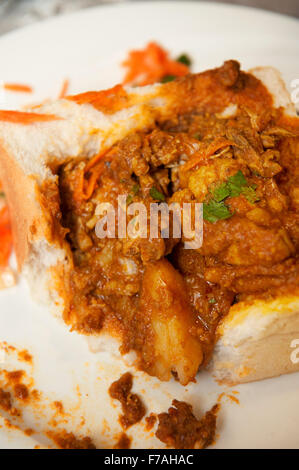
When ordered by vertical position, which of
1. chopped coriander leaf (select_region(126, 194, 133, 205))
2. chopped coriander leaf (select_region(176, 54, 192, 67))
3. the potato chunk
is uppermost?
chopped coriander leaf (select_region(176, 54, 192, 67))

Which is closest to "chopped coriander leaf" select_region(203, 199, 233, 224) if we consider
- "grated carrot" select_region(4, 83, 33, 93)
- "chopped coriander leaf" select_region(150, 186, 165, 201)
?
"chopped coriander leaf" select_region(150, 186, 165, 201)

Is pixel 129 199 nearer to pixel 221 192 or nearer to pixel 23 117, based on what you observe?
pixel 221 192

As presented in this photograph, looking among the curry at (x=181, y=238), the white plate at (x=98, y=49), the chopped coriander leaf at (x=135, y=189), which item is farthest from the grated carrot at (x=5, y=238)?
the chopped coriander leaf at (x=135, y=189)

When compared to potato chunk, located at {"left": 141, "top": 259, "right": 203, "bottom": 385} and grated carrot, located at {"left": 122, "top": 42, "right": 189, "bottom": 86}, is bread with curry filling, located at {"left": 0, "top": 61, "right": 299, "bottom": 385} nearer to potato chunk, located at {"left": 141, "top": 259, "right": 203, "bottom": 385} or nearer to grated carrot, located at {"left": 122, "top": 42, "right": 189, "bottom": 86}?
potato chunk, located at {"left": 141, "top": 259, "right": 203, "bottom": 385}

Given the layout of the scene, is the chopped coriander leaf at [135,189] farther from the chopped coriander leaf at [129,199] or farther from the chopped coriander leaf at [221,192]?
the chopped coriander leaf at [221,192]

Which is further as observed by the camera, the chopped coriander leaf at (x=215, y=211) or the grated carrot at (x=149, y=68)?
the grated carrot at (x=149, y=68)
